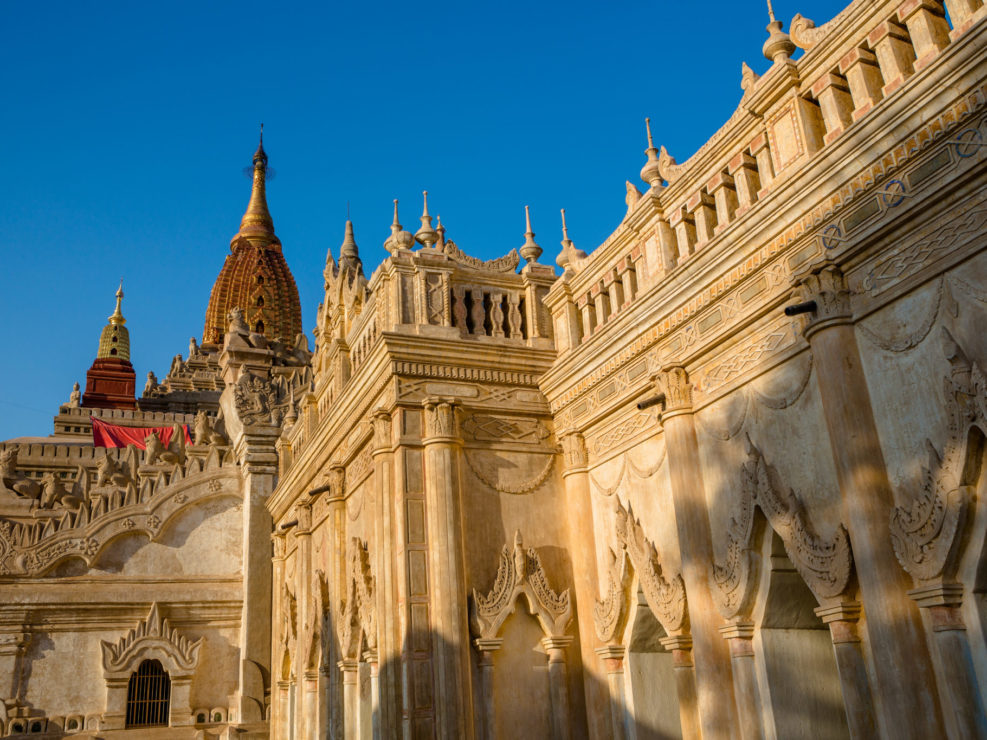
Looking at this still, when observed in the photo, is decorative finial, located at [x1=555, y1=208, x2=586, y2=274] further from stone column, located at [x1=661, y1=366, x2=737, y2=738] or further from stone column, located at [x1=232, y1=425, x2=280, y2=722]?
stone column, located at [x1=232, y1=425, x2=280, y2=722]

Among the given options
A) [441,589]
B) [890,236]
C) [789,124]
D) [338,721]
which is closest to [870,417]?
[890,236]

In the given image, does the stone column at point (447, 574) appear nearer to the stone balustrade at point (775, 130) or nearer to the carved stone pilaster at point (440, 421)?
the carved stone pilaster at point (440, 421)

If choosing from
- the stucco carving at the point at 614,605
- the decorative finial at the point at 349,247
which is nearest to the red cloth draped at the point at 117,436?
the decorative finial at the point at 349,247

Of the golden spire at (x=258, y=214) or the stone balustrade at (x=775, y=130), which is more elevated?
the golden spire at (x=258, y=214)

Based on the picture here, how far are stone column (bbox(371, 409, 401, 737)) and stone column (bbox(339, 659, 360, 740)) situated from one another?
1.93 metres

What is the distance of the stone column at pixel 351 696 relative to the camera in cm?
1500

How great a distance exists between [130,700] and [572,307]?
14.5 m

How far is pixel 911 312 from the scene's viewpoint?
8211 millimetres

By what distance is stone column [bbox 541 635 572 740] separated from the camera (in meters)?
12.3

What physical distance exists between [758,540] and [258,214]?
66.0 m

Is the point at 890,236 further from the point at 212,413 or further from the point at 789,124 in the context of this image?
the point at 212,413

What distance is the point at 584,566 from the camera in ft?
42.5

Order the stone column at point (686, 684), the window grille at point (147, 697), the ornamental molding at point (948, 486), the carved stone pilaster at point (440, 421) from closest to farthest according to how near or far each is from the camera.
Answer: the ornamental molding at point (948, 486) < the stone column at point (686, 684) < the carved stone pilaster at point (440, 421) < the window grille at point (147, 697)

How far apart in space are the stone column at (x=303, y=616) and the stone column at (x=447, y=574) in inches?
239
